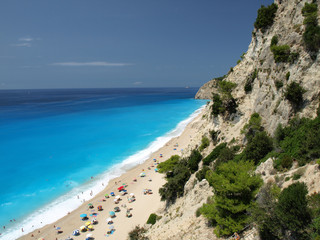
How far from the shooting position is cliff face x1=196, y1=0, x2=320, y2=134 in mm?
18812

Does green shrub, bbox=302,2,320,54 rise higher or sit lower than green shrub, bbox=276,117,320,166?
higher

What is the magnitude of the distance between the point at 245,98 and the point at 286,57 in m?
9.27

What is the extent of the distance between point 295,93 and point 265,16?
15.9 m

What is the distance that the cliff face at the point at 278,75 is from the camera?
1881cm

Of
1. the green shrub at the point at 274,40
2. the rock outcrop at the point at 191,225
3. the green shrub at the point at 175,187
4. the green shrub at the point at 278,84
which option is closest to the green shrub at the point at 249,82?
the green shrub at the point at 274,40

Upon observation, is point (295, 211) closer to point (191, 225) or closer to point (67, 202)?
point (191, 225)

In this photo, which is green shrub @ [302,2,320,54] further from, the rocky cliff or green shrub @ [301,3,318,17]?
the rocky cliff

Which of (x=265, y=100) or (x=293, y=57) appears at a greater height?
(x=293, y=57)

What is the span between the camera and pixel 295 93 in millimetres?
18891

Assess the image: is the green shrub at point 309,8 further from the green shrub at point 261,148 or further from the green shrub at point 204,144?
the green shrub at point 204,144

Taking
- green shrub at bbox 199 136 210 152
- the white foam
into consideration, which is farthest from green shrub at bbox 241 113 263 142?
the white foam

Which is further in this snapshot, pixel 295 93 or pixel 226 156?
pixel 226 156

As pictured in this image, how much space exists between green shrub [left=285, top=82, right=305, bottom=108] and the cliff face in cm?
41

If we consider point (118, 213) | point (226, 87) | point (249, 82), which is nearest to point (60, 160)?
point (118, 213)
